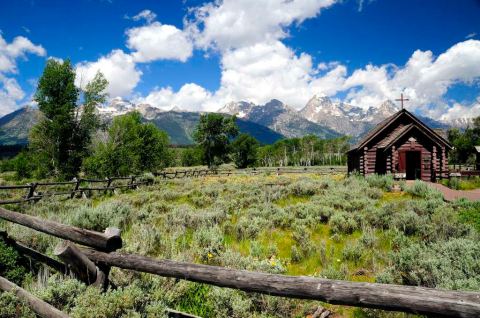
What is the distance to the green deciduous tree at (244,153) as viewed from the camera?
81.1 meters

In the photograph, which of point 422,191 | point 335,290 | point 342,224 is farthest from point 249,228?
point 422,191

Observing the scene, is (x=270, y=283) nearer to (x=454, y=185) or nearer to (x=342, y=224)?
(x=342, y=224)

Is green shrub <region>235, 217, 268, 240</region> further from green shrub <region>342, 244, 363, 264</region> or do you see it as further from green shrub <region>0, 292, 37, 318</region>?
green shrub <region>0, 292, 37, 318</region>

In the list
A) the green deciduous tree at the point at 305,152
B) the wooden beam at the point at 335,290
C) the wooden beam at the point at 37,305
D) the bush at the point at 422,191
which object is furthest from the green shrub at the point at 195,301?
the green deciduous tree at the point at 305,152

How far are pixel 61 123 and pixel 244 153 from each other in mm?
56217

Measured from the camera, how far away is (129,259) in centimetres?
420

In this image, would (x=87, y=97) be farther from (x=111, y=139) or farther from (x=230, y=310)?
(x=230, y=310)

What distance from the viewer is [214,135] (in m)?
73.1

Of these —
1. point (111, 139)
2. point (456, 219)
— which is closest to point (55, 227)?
point (456, 219)

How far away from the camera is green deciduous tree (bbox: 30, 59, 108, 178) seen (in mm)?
28781

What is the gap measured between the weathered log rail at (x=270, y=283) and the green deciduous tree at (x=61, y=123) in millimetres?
27893

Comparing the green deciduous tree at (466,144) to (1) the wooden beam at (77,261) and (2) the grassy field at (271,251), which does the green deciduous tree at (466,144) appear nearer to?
(2) the grassy field at (271,251)

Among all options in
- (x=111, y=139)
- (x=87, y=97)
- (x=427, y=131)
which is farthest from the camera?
(x=111, y=139)

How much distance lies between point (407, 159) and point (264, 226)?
931 inches
